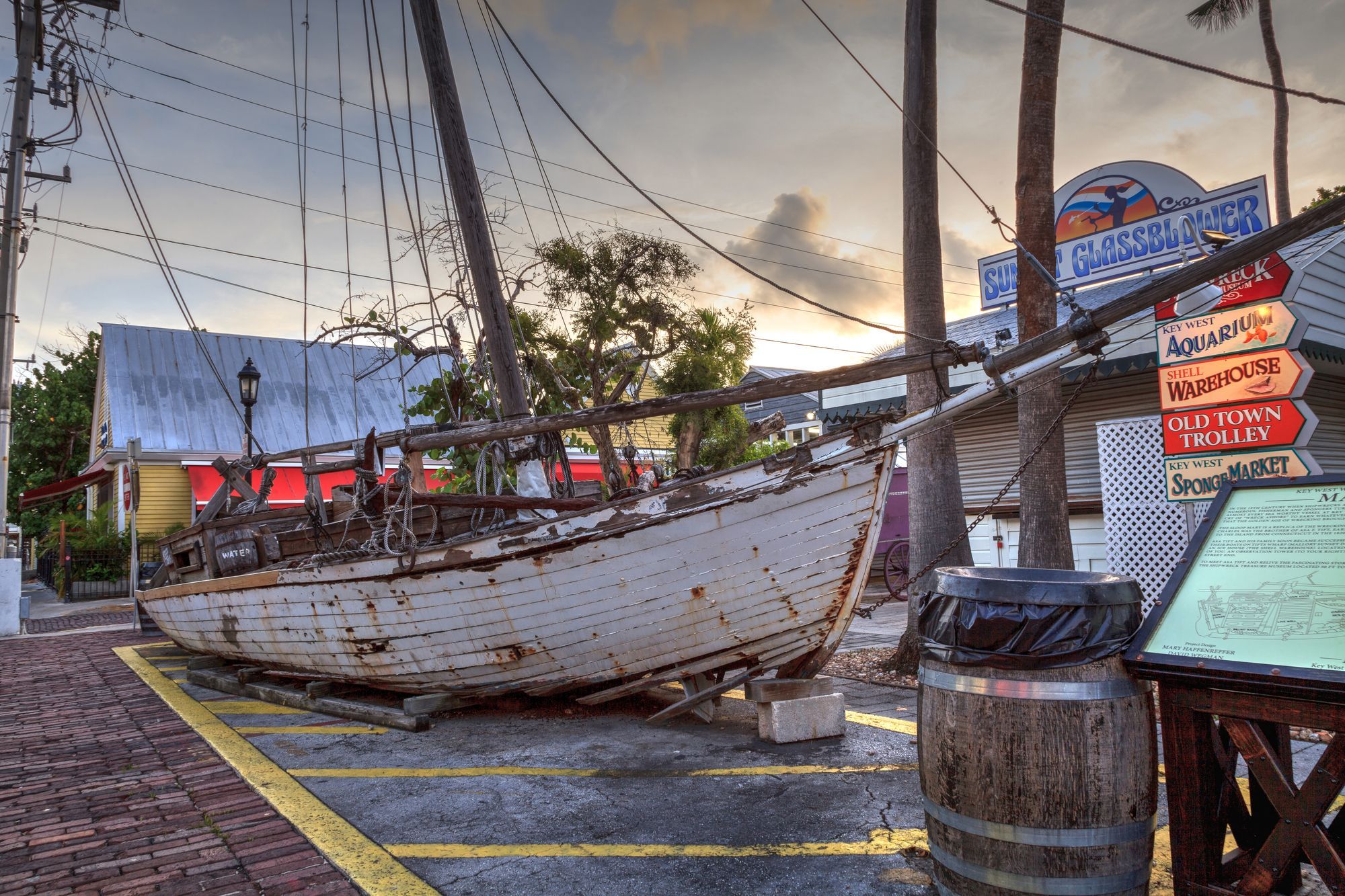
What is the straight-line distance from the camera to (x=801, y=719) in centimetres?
509

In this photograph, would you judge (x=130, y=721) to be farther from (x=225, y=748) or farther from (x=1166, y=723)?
(x=1166, y=723)

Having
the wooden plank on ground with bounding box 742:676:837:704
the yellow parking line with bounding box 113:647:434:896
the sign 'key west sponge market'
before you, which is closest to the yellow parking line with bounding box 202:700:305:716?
the yellow parking line with bounding box 113:647:434:896

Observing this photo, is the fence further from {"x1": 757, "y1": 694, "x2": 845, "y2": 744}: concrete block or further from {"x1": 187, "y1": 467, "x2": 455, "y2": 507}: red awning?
{"x1": 757, "y1": 694, "x2": 845, "y2": 744}: concrete block

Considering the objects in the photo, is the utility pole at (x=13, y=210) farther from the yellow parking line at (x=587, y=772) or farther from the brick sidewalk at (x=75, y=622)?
the yellow parking line at (x=587, y=772)

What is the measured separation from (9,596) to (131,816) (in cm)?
1110

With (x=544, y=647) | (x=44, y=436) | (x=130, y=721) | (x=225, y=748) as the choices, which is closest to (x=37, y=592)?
(x=44, y=436)

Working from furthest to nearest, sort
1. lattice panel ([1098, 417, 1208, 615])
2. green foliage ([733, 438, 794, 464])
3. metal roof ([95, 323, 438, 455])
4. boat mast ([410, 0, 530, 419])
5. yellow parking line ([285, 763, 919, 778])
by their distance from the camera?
Result: metal roof ([95, 323, 438, 455]), green foliage ([733, 438, 794, 464]), lattice panel ([1098, 417, 1208, 615]), boat mast ([410, 0, 530, 419]), yellow parking line ([285, 763, 919, 778])

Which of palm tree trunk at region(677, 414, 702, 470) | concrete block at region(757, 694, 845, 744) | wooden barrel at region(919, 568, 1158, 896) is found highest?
palm tree trunk at region(677, 414, 702, 470)

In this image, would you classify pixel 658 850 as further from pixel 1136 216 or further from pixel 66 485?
pixel 66 485

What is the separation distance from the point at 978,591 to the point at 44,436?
3465cm

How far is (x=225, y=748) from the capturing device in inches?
210

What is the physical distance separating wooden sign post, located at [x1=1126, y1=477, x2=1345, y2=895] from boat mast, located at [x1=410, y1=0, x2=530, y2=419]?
18.0ft

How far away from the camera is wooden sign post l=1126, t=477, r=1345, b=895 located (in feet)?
7.78

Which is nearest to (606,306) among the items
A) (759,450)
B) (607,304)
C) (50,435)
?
(607,304)
